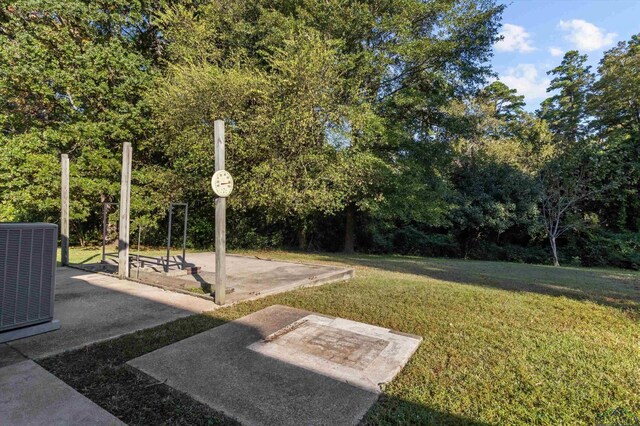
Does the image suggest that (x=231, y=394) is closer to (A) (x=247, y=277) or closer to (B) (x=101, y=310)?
(B) (x=101, y=310)

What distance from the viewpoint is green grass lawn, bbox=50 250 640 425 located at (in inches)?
75.0

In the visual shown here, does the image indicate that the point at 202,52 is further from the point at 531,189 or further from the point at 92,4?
the point at 531,189

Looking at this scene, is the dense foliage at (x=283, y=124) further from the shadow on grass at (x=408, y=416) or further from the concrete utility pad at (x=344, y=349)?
the shadow on grass at (x=408, y=416)

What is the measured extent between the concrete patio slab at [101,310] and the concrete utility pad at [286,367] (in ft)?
2.39

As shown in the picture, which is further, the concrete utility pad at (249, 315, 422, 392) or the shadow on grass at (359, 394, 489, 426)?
the concrete utility pad at (249, 315, 422, 392)

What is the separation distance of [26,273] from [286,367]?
243cm

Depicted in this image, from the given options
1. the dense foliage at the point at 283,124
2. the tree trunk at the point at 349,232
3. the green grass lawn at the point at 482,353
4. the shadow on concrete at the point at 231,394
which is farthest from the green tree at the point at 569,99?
the shadow on concrete at the point at 231,394

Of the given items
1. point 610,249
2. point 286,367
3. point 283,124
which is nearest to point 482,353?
point 286,367

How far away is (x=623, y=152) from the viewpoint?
46.2 ft

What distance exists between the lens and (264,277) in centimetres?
548

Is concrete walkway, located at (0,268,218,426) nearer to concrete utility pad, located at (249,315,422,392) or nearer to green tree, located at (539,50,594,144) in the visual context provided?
concrete utility pad, located at (249,315,422,392)

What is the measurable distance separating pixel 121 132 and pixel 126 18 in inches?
153

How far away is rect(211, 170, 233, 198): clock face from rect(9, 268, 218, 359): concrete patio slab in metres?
1.38

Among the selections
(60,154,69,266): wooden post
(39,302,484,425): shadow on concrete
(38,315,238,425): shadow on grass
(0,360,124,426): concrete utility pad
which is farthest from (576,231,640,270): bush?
(60,154,69,266): wooden post
